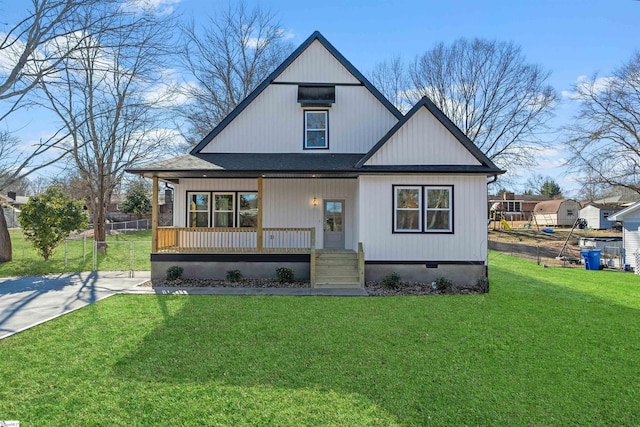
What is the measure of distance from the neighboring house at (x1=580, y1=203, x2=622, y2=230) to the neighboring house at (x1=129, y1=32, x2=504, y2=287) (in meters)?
47.8

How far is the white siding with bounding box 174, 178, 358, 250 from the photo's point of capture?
13.5 meters

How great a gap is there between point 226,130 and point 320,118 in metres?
3.89

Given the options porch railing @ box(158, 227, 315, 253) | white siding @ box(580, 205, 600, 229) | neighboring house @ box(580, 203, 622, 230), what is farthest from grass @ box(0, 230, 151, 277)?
white siding @ box(580, 205, 600, 229)

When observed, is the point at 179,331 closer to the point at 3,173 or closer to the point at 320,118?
the point at 320,118

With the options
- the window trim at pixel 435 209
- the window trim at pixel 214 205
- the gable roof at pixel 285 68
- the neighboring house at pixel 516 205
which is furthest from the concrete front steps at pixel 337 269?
the neighboring house at pixel 516 205

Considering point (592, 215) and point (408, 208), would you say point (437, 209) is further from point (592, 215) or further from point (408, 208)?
point (592, 215)

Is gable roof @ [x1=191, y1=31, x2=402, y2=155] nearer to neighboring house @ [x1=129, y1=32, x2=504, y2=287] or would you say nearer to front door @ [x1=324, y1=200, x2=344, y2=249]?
neighboring house @ [x1=129, y1=32, x2=504, y2=287]

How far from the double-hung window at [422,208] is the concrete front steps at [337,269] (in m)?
2.03

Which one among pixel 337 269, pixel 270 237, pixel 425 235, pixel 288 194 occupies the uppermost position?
pixel 288 194

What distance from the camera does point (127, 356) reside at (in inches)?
214

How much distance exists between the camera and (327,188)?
44.3 ft

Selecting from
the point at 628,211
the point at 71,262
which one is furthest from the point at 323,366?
the point at 628,211

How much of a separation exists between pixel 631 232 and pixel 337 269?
19.4m

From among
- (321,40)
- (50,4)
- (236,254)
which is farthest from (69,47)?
(236,254)
